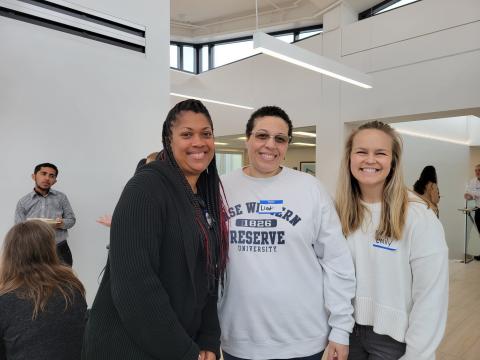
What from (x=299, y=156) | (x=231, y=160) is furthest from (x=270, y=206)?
(x=231, y=160)

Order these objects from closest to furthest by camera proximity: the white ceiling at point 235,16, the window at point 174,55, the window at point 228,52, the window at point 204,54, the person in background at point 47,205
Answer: the person in background at point 47,205 < the white ceiling at point 235,16 < the window at point 228,52 < the window at point 204,54 < the window at point 174,55

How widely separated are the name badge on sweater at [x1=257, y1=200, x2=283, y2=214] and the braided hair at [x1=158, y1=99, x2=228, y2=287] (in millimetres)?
166

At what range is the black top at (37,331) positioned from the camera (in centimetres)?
136

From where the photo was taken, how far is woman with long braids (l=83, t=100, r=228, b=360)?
2.89 feet

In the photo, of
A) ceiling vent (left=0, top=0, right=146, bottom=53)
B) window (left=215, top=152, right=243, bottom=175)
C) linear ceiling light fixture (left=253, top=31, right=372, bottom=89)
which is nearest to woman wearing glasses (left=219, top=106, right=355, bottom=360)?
linear ceiling light fixture (left=253, top=31, right=372, bottom=89)

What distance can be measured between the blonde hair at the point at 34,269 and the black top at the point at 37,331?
3 centimetres

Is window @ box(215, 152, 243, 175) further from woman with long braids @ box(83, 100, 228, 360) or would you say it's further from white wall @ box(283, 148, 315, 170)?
woman with long braids @ box(83, 100, 228, 360)

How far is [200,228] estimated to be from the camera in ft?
3.45

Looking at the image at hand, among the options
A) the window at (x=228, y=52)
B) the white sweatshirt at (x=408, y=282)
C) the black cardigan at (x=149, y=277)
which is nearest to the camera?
the black cardigan at (x=149, y=277)

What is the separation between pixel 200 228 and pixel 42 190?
2756mm

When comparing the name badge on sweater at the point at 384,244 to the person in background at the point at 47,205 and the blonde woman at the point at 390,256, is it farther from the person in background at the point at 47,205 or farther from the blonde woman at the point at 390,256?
the person in background at the point at 47,205

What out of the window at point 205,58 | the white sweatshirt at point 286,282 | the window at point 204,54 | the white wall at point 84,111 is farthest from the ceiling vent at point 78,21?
the window at point 205,58

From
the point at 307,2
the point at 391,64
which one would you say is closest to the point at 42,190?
the point at 391,64

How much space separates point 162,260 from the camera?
947mm
